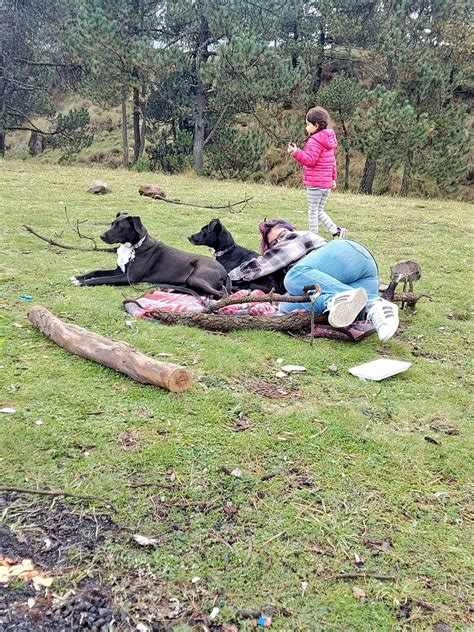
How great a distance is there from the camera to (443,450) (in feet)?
10.2

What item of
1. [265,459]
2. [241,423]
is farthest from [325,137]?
[265,459]

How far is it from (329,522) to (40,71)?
2310 centimetres

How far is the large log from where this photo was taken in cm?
349

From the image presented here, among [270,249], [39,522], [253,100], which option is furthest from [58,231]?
[253,100]

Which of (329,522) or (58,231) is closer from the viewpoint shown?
(329,522)

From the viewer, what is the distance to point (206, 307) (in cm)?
509

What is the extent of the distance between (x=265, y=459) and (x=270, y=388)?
0.89m

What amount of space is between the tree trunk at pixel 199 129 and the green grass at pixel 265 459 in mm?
15771

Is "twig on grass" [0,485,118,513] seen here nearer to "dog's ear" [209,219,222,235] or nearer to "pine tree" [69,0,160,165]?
"dog's ear" [209,219,222,235]

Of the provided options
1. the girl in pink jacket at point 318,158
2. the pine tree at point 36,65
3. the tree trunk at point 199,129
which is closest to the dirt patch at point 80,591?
the girl in pink jacket at point 318,158

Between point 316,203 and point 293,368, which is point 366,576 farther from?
point 316,203

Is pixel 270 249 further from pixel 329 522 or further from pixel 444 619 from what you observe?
pixel 444 619

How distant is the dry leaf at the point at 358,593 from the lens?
211cm

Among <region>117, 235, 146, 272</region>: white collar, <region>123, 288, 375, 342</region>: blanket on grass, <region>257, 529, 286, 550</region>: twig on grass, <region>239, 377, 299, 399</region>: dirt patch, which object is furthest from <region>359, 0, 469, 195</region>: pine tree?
<region>257, 529, 286, 550</region>: twig on grass
